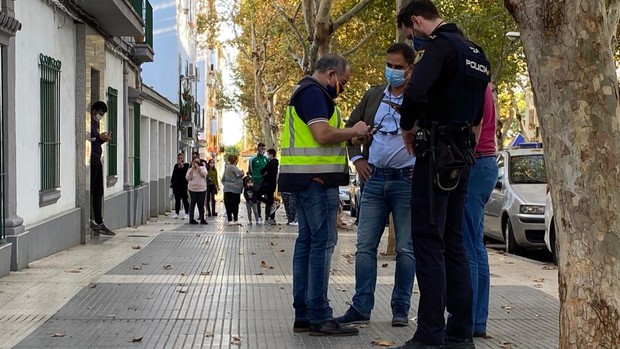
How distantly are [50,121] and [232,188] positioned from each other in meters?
11.4

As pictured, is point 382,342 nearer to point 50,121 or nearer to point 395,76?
point 395,76

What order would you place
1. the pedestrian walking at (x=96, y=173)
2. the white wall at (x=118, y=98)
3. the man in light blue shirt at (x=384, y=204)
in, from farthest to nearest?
the white wall at (x=118, y=98)
the pedestrian walking at (x=96, y=173)
the man in light blue shirt at (x=384, y=204)

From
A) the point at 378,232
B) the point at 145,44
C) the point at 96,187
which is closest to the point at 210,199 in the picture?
the point at 145,44

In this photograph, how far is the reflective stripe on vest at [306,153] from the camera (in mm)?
7020

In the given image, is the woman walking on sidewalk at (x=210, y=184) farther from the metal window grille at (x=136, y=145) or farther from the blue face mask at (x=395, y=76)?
the blue face mask at (x=395, y=76)

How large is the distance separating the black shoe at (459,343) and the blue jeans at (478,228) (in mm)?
540

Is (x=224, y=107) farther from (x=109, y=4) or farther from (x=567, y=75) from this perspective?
(x=567, y=75)

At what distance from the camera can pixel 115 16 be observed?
17.7 meters

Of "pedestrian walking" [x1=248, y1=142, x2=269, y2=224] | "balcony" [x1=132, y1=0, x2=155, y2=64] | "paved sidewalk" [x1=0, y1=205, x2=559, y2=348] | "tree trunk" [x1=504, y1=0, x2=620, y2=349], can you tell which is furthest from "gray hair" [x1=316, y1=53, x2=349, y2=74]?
"pedestrian walking" [x1=248, y1=142, x2=269, y2=224]

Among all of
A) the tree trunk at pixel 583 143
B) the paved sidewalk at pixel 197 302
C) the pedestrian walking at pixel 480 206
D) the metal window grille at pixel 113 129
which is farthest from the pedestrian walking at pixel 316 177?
the metal window grille at pixel 113 129

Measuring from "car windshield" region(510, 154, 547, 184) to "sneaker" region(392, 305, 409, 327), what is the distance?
9.52 meters

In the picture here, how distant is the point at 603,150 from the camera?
15.1 ft

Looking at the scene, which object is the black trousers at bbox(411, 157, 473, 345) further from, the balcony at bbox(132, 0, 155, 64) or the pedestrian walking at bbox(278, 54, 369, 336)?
the balcony at bbox(132, 0, 155, 64)

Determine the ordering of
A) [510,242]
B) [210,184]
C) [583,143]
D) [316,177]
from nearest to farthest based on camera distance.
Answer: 1. [583,143]
2. [316,177]
3. [510,242]
4. [210,184]
